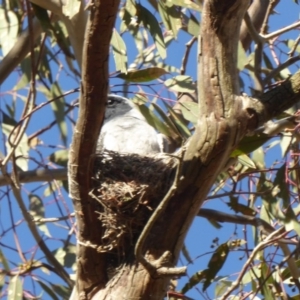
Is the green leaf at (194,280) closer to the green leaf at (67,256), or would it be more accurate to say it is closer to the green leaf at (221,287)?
the green leaf at (221,287)

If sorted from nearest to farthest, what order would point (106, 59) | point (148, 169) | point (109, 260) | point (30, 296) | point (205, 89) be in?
point (106, 59)
point (205, 89)
point (109, 260)
point (148, 169)
point (30, 296)

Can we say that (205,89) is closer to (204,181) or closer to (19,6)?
(204,181)

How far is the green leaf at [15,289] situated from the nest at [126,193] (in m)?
0.92

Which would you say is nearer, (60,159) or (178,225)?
(178,225)

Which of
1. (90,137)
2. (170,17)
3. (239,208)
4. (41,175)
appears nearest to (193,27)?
(170,17)

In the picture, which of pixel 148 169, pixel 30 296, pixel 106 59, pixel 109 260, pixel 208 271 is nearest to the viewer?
pixel 106 59

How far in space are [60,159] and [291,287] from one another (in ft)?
4.51

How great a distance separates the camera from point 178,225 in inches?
91.0

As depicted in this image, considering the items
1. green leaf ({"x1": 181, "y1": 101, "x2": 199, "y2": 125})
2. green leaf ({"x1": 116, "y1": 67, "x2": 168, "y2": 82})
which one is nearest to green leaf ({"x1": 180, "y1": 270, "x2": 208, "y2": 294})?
green leaf ({"x1": 181, "y1": 101, "x2": 199, "y2": 125})

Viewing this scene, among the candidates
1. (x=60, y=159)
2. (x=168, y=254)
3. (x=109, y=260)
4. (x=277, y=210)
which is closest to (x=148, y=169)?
(x=109, y=260)

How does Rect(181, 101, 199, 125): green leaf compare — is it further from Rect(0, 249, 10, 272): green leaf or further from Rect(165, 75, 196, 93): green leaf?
Rect(0, 249, 10, 272): green leaf

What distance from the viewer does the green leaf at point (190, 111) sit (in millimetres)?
3088

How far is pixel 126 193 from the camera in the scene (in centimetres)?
261

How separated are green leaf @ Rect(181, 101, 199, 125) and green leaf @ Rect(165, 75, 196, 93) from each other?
0.27ft
